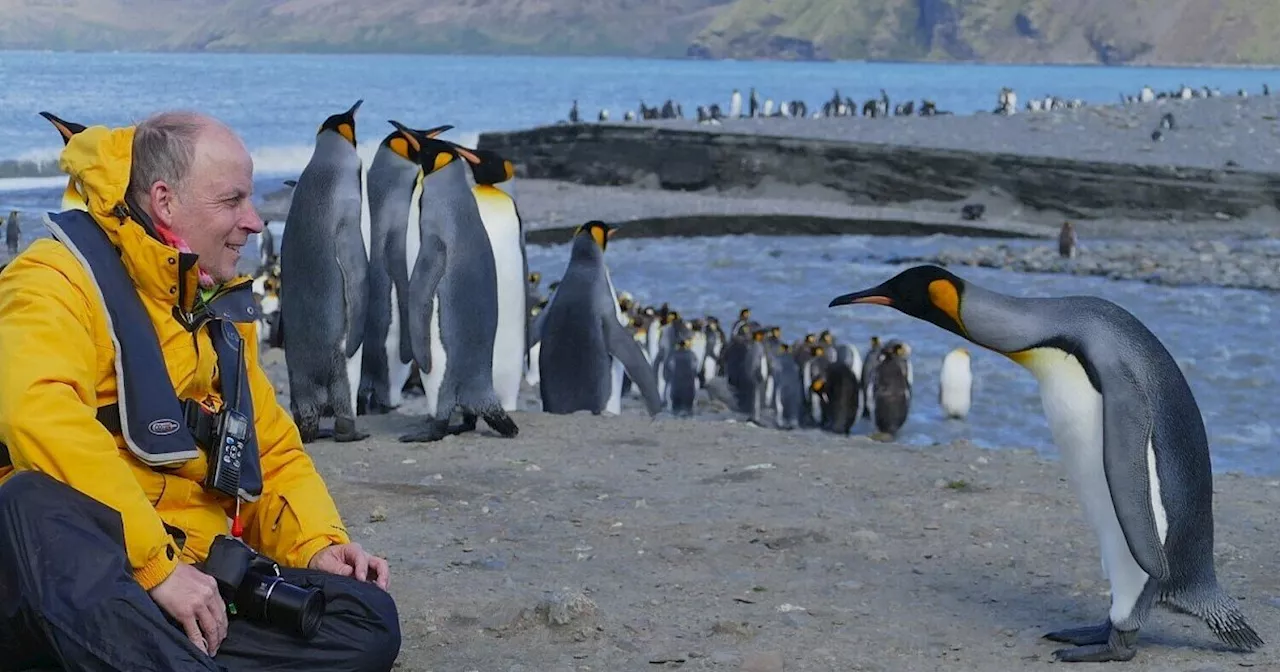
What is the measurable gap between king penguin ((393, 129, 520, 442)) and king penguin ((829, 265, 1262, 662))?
Result: 312 centimetres

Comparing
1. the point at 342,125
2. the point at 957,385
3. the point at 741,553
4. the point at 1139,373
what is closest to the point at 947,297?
the point at 1139,373

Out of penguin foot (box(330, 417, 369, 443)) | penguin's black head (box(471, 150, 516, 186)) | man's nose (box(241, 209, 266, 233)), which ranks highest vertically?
→ man's nose (box(241, 209, 266, 233))

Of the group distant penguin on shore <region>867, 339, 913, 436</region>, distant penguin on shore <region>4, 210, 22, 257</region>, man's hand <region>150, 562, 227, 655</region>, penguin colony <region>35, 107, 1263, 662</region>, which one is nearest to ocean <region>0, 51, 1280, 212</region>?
distant penguin on shore <region>4, 210, 22, 257</region>

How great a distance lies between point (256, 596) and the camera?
2.37 metres

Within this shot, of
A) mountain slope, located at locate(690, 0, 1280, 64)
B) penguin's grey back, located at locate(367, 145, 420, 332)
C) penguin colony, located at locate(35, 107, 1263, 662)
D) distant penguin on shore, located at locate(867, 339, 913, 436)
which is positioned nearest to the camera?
penguin colony, located at locate(35, 107, 1263, 662)

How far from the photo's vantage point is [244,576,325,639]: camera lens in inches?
93.4

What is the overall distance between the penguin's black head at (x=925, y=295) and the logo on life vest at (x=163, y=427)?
54.8 inches

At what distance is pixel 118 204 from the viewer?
226 cm

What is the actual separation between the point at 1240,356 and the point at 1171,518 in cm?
820

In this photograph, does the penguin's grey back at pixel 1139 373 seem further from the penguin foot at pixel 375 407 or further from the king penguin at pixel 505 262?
the penguin foot at pixel 375 407

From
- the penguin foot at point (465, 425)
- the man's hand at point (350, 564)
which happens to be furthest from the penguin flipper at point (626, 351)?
the man's hand at point (350, 564)

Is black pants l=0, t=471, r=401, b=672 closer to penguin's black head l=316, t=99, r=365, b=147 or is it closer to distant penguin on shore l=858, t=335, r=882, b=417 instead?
penguin's black head l=316, t=99, r=365, b=147

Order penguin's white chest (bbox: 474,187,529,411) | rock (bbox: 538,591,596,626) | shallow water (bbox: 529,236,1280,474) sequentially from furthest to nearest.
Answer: shallow water (bbox: 529,236,1280,474) < penguin's white chest (bbox: 474,187,529,411) < rock (bbox: 538,591,596,626)

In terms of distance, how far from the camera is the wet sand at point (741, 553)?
3.16 meters
